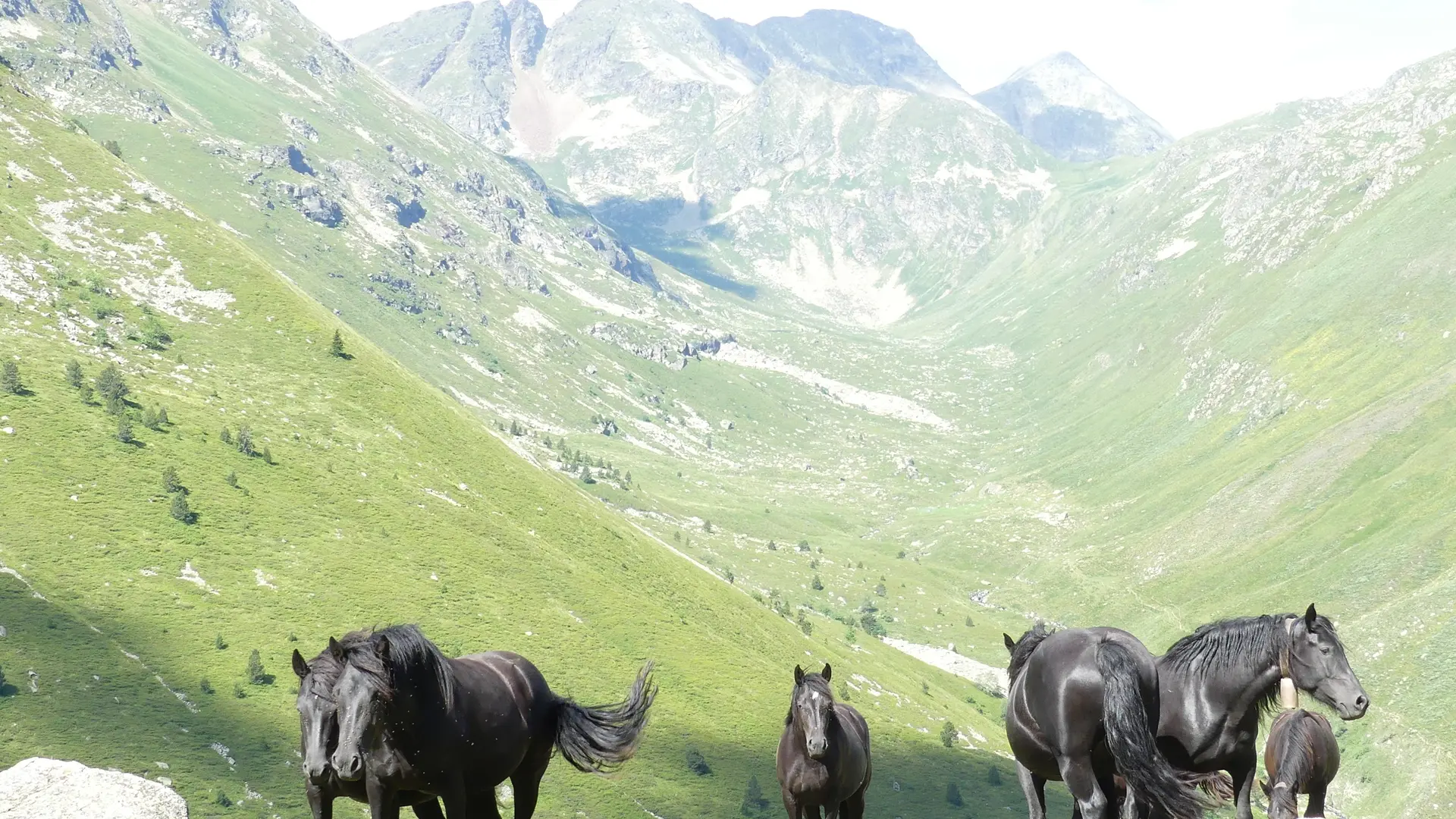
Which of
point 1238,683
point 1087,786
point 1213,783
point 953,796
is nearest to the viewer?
point 1087,786

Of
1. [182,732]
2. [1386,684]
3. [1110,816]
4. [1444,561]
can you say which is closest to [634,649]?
[182,732]

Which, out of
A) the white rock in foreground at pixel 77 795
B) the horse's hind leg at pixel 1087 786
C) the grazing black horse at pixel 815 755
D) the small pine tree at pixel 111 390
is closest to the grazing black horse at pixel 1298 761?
the horse's hind leg at pixel 1087 786

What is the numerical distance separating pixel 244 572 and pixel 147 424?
16.5 m

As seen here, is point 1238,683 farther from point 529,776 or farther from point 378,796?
point 378,796

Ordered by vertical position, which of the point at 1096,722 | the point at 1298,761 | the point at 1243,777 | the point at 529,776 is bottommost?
the point at 529,776

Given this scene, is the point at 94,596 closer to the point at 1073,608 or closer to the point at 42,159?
the point at 42,159

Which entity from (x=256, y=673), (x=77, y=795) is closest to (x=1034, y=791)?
(x=77, y=795)

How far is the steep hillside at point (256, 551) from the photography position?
5094 centimetres

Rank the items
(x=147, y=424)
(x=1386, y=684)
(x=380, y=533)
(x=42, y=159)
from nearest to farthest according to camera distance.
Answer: (x=147, y=424) < (x=380, y=533) < (x=42, y=159) < (x=1386, y=684)

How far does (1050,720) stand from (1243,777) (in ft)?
11.8

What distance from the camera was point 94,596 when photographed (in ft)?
180

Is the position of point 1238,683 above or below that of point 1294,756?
above

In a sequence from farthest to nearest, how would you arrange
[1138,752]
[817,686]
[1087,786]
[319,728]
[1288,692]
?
[817,686]
[1288,692]
[1087,786]
[1138,752]
[319,728]

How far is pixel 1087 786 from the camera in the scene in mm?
16391
